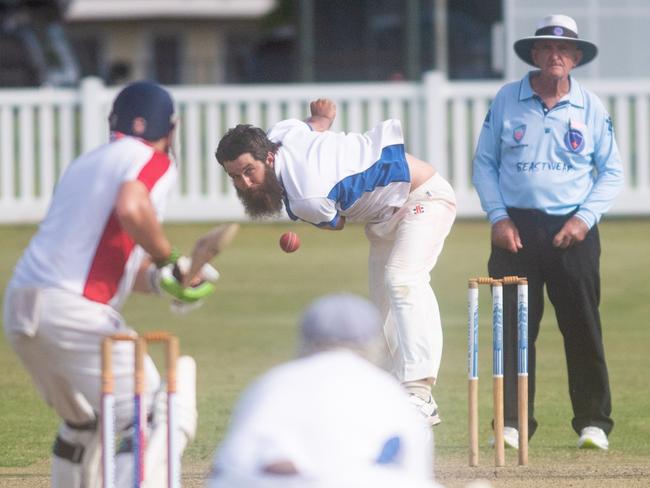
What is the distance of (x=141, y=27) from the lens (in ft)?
179

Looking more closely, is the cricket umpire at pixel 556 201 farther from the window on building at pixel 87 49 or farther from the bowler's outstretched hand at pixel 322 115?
the window on building at pixel 87 49

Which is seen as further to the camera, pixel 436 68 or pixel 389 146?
pixel 436 68

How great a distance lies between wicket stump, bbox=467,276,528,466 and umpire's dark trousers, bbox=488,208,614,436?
2.62ft

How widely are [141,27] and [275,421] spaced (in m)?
51.0

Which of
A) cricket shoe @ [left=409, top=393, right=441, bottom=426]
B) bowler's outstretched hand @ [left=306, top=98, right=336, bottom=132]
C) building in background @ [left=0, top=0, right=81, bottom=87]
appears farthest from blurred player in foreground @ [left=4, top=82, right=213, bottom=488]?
building in background @ [left=0, top=0, right=81, bottom=87]

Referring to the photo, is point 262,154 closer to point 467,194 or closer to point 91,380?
point 91,380

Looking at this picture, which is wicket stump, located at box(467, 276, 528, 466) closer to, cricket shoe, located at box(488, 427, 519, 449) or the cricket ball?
cricket shoe, located at box(488, 427, 519, 449)

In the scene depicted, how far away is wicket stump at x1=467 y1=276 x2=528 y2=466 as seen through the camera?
288 inches

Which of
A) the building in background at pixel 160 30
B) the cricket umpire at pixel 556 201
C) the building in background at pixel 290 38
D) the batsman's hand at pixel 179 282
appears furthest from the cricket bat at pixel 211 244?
the building in background at pixel 160 30

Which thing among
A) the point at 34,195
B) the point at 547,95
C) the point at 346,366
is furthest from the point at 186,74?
the point at 346,366

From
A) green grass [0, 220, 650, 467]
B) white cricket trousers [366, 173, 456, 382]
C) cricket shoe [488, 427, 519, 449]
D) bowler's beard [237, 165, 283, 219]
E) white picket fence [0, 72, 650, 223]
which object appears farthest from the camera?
white picket fence [0, 72, 650, 223]

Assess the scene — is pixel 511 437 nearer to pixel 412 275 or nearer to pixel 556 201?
pixel 412 275

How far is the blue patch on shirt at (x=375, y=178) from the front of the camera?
784 cm

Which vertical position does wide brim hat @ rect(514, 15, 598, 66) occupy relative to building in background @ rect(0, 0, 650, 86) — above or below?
below
